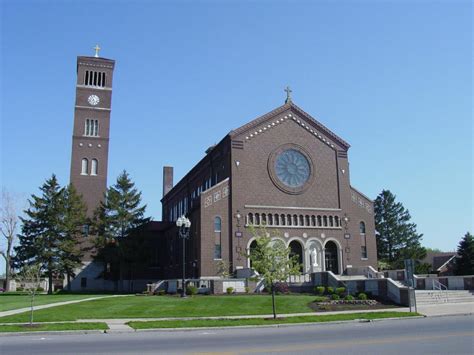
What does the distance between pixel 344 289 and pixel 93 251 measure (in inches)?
1381

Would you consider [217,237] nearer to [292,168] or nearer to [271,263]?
[292,168]

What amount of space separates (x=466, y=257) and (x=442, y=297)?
92.3ft

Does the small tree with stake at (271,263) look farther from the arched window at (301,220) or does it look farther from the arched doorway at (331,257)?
the arched doorway at (331,257)

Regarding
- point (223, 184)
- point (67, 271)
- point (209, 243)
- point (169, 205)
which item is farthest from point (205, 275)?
point (169, 205)

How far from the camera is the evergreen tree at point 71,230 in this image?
53.8 m

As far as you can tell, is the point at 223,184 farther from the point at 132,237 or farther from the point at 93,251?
the point at 93,251

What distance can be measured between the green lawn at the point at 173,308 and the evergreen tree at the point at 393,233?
41622 mm

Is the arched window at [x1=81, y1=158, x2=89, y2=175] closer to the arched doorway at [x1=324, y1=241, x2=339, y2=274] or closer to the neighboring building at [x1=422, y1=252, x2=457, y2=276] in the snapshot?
the arched doorway at [x1=324, y1=241, x2=339, y2=274]

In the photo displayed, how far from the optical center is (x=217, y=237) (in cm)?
4522

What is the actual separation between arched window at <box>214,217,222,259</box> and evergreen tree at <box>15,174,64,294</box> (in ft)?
63.9

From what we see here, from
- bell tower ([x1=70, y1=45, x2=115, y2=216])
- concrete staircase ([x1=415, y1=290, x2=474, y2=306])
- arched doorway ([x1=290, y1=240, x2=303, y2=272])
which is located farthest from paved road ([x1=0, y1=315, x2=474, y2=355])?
bell tower ([x1=70, y1=45, x2=115, y2=216])

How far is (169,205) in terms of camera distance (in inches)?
2995

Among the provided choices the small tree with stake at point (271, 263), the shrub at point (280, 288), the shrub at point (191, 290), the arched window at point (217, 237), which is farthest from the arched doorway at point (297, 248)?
the small tree with stake at point (271, 263)

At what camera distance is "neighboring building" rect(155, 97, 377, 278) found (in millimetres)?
45594
